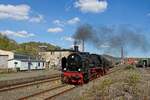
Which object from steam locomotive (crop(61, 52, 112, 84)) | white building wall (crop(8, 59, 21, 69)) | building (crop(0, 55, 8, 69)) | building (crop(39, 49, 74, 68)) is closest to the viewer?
steam locomotive (crop(61, 52, 112, 84))

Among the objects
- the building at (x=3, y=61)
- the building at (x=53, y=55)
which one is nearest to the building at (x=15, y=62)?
the building at (x=3, y=61)

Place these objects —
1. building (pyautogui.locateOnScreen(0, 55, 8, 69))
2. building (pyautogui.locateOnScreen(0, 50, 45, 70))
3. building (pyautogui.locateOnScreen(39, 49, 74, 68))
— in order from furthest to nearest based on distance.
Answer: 1. building (pyautogui.locateOnScreen(39, 49, 74, 68))
2. building (pyautogui.locateOnScreen(0, 55, 8, 69))
3. building (pyautogui.locateOnScreen(0, 50, 45, 70))

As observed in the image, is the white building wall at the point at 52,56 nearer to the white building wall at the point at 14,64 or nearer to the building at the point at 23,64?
the building at the point at 23,64

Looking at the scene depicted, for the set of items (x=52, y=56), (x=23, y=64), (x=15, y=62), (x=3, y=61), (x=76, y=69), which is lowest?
(x=76, y=69)

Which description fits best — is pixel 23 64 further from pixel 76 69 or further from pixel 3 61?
pixel 76 69

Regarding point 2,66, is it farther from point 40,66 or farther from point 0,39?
point 0,39

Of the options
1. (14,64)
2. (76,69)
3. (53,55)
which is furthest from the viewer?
(53,55)

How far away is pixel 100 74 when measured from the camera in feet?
132

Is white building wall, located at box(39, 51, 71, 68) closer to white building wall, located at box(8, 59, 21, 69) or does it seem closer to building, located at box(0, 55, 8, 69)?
building, located at box(0, 55, 8, 69)

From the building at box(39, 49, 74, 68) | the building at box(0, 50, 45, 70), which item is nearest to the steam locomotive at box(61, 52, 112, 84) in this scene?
the building at box(0, 50, 45, 70)

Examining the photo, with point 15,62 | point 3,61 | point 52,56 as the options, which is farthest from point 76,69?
point 52,56

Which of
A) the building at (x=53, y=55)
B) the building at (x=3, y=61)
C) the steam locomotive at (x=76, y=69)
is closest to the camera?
the steam locomotive at (x=76, y=69)

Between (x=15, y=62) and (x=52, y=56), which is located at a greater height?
(x=52, y=56)

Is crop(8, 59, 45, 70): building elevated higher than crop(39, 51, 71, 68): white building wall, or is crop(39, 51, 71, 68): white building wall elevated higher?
crop(39, 51, 71, 68): white building wall
